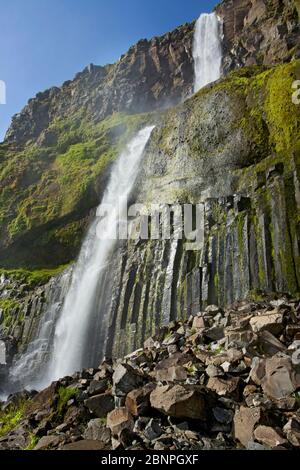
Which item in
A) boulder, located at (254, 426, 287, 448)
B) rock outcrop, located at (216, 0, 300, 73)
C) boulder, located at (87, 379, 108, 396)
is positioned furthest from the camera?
rock outcrop, located at (216, 0, 300, 73)

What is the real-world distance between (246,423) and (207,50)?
52.8m

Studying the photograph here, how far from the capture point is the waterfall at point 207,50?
1970 inches

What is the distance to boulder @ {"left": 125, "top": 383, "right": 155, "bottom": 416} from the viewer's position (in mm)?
7723

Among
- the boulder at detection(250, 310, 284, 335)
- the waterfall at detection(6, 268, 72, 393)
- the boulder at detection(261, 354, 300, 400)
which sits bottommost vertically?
the waterfall at detection(6, 268, 72, 393)

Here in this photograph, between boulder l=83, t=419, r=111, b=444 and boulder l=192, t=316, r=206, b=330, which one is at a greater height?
boulder l=192, t=316, r=206, b=330

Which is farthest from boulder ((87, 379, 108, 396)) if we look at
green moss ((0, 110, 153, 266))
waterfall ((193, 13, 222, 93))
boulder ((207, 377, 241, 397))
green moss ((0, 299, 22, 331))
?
waterfall ((193, 13, 222, 93))

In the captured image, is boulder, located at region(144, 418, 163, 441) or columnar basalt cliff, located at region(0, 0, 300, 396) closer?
boulder, located at region(144, 418, 163, 441)

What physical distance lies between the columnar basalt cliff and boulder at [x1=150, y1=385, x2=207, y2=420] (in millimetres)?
8346

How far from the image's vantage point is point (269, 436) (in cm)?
629

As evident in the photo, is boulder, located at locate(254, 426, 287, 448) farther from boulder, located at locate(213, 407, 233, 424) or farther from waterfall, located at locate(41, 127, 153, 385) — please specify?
waterfall, located at locate(41, 127, 153, 385)

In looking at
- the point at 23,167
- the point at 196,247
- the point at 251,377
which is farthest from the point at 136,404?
the point at 23,167

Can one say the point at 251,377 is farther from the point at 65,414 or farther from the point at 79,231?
the point at 79,231

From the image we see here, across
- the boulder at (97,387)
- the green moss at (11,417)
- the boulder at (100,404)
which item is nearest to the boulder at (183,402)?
the boulder at (100,404)

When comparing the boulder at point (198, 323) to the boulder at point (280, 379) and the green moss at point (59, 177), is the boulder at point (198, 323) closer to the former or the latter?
the boulder at point (280, 379)
